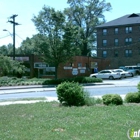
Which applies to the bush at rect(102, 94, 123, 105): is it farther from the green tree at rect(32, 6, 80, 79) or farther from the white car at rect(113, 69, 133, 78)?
the white car at rect(113, 69, 133, 78)

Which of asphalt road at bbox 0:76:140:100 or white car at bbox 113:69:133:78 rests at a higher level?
white car at bbox 113:69:133:78

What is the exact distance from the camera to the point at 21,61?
38.8 meters

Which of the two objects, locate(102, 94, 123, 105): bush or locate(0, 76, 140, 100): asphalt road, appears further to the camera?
locate(0, 76, 140, 100): asphalt road

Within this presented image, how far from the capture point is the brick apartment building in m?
59.6

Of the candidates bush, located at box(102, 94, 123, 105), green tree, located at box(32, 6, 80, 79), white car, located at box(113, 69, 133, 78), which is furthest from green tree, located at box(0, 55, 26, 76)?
bush, located at box(102, 94, 123, 105)

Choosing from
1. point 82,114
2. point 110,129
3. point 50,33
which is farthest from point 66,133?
point 50,33

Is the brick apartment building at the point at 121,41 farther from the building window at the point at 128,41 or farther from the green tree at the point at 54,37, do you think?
the green tree at the point at 54,37

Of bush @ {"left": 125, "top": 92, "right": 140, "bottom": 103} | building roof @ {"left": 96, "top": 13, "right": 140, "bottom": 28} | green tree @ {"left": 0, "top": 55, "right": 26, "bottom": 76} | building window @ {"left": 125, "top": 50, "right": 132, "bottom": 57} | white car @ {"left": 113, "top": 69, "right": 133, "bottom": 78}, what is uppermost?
building roof @ {"left": 96, "top": 13, "right": 140, "bottom": 28}

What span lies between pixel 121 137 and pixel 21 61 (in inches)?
1354

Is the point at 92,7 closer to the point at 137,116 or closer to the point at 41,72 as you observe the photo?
the point at 41,72

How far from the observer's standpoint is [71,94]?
419 inches

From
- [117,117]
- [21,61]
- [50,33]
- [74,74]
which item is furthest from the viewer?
[74,74]

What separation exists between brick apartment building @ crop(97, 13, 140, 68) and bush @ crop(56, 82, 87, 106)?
161ft

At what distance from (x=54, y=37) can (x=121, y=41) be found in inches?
1312
